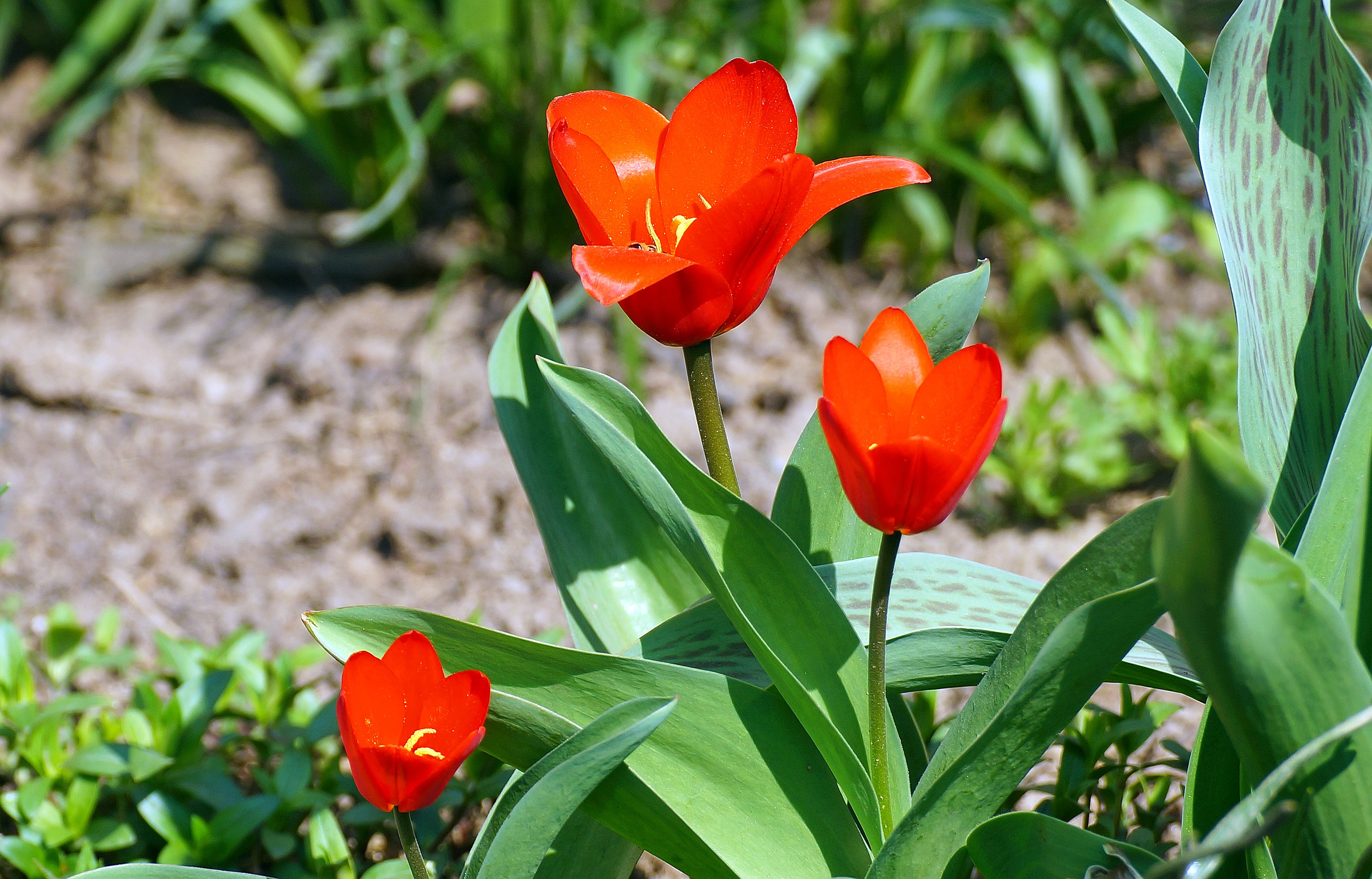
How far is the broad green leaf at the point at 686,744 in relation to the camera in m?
0.71

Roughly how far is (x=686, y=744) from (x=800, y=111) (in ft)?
7.76

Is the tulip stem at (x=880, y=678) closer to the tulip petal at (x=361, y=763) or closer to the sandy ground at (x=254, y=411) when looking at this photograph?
the tulip petal at (x=361, y=763)

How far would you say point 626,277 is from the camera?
0.60 m

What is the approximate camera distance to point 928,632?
751 mm

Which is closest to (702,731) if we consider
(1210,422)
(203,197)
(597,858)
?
(597,858)

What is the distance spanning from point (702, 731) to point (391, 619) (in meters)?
0.26

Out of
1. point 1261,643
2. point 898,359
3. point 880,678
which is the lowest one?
point 880,678

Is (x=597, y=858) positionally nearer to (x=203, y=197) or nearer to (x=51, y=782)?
(x=51, y=782)

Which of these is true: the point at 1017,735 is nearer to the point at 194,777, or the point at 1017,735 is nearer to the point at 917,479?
the point at 917,479

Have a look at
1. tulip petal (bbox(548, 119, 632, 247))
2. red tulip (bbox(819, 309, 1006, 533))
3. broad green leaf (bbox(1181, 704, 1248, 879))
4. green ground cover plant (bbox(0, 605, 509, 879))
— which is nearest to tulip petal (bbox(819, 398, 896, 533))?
red tulip (bbox(819, 309, 1006, 533))

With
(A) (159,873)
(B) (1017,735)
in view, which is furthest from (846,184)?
(A) (159,873)

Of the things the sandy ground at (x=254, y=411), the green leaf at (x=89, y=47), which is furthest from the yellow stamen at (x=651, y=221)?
the green leaf at (x=89, y=47)

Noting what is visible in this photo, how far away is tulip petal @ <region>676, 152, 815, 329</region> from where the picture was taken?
0.63 m

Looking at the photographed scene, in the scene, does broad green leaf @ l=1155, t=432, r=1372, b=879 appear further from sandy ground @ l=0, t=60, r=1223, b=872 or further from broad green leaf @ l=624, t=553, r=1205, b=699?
sandy ground @ l=0, t=60, r=1223, b=872
